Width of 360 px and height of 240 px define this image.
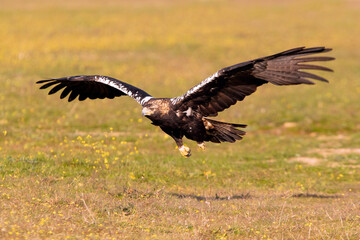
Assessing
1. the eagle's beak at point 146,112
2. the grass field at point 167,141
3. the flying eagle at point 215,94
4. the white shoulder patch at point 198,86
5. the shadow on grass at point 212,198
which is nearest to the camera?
the grass field at point 167,141

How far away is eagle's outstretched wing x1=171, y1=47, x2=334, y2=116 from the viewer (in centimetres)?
984

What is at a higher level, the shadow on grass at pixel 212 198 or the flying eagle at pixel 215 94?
the flying eagle at pixel 215 94

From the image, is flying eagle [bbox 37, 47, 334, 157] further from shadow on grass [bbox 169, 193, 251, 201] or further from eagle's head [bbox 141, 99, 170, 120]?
shadow on grass [bbox 169, 193, 251, 201]

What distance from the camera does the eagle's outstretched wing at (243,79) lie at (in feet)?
32.3

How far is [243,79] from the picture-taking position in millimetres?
10977

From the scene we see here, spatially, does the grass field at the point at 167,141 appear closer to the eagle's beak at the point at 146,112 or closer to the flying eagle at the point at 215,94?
the flying eagle at the point at 215,94

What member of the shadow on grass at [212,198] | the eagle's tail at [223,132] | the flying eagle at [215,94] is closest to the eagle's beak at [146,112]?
the flying eagle at [215,94]

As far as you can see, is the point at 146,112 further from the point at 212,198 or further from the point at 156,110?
the point at 212,198

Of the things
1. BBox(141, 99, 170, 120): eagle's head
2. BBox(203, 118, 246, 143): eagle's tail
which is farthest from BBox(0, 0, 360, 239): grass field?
BBox(141, 99, 170, 120): eagle's head

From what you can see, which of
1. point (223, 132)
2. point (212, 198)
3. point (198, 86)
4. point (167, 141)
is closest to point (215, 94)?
point (198, 86)

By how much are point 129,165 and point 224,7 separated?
A: 40713mm

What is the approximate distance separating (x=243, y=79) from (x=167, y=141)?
26.0 ft

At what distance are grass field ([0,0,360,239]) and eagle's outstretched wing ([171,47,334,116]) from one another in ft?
6.73

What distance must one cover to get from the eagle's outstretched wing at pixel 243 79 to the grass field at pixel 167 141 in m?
2.05
